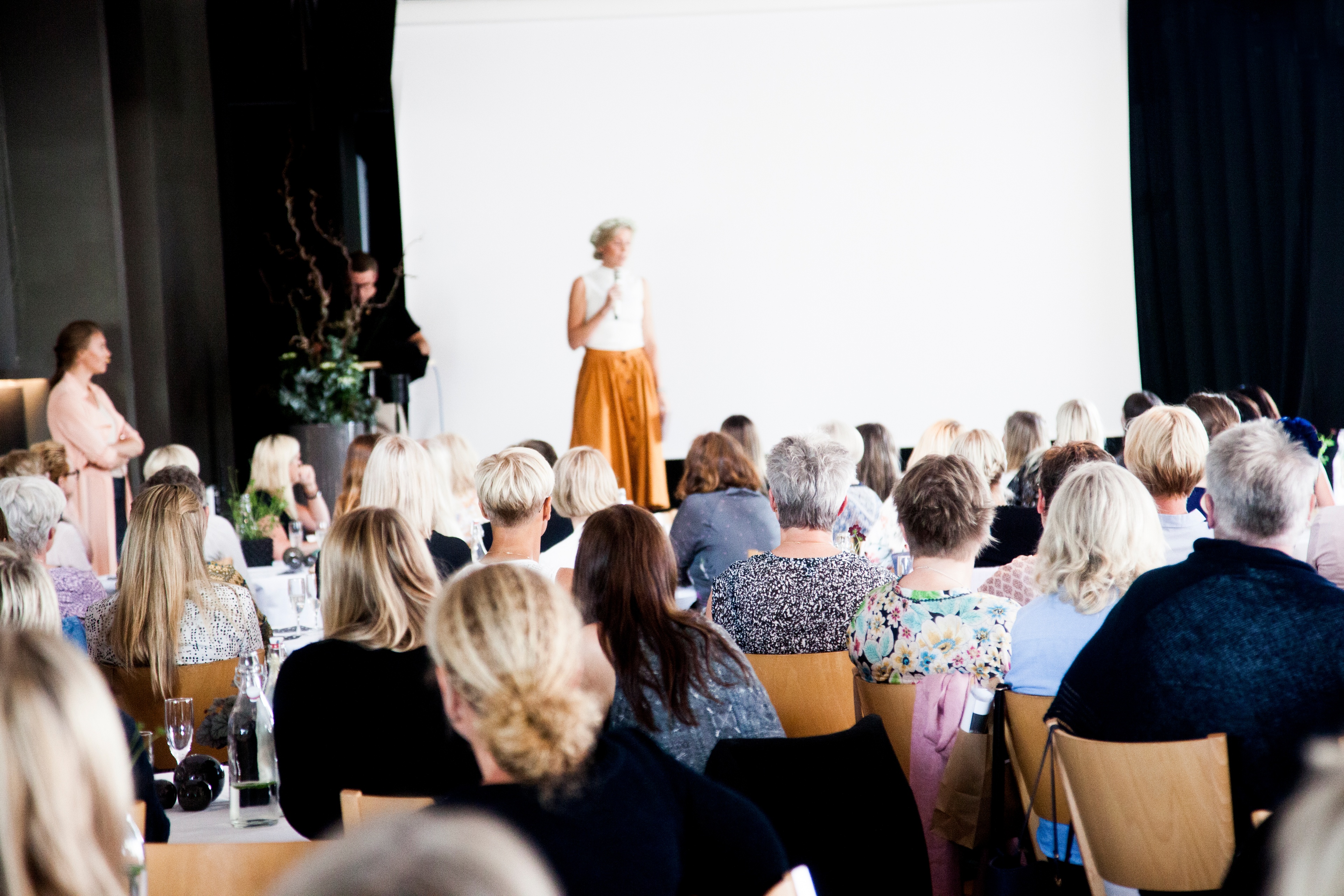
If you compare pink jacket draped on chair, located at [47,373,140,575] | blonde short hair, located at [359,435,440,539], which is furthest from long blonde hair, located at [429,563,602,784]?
pink jacket draped on chair, located at [47,373,140,575]

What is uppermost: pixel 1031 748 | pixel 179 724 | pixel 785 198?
pixel 785 198

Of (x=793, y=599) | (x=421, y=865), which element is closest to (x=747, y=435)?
(x=793, y=599)

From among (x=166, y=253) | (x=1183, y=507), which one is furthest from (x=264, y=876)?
(x=166, y=253)

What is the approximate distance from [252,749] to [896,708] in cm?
116

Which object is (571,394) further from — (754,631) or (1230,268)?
(754,631)

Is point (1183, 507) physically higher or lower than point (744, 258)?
lower

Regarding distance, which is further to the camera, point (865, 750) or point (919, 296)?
point (919, 296)

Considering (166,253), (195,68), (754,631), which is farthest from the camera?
(195,68)

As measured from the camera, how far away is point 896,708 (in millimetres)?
2279

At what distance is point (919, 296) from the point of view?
8477mm

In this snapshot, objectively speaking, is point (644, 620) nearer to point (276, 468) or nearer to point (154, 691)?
point (154, 691)

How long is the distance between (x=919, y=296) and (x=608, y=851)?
765 centimetres

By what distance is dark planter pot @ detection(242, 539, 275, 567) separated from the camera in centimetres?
468

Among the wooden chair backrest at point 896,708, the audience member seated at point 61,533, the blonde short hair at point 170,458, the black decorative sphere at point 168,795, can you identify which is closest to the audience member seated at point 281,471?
the blonde short hair at point 170,458
